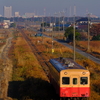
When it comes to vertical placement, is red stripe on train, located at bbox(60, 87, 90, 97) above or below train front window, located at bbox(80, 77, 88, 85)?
below

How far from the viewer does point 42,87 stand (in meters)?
16.2

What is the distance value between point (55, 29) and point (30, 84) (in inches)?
3245

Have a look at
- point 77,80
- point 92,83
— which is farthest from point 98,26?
point 77,80

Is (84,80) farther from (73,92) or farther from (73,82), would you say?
(73,92)

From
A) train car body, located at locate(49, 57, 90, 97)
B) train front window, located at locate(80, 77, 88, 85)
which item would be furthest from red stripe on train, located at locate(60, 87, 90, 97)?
train front window, located at locate(80, 77, 88, 85)

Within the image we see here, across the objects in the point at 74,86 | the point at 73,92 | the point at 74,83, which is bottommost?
the point at 73,92

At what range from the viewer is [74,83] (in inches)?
472

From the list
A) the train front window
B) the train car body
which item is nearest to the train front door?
the train car body

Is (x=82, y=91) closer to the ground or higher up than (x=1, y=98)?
higher up

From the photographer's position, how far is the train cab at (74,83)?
1191 cm

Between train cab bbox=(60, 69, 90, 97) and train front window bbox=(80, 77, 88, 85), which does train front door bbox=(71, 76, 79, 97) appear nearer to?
train cab bbox=(60, 69, 90, 97)

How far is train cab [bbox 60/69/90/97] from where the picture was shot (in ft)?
39.1

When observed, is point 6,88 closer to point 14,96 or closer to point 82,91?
point 14,96

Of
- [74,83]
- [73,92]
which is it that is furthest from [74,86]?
[73,92]
